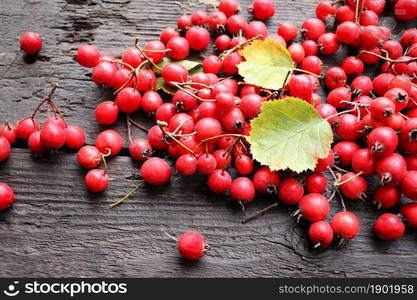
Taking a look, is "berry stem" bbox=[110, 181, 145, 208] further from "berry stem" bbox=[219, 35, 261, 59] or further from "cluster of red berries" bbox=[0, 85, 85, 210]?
"berry stem" bbox=[219, 35, 261, 59]

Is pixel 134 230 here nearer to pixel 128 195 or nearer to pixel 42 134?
pixel 128 195

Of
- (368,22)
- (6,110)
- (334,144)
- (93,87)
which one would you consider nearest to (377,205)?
(334,144)

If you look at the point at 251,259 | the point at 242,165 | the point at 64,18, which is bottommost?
the point at 251,259

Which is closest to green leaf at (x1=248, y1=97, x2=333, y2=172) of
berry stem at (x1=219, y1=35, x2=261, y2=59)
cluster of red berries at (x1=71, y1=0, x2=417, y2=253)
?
cluster of red berries at (x1=71, y1=0, x2=417, y2=253)

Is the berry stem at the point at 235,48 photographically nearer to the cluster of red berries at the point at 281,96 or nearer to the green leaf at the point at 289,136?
the cluster of red berries at the point at 281,96

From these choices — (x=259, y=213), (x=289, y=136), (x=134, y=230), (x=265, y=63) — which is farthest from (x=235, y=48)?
(x=134, y=230)

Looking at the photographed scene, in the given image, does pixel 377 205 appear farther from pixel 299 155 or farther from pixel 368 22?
pixel 368 22

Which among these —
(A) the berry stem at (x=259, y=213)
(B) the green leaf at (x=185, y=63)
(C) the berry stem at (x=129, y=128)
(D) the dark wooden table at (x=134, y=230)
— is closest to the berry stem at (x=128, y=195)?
(D) the dark wooden table at (x=134, y=230)
